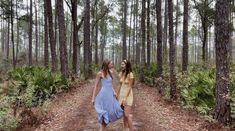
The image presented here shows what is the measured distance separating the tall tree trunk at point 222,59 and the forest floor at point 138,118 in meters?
0.40

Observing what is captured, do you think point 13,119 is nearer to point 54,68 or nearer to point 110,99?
point 110,99

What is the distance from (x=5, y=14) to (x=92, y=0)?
374 inches

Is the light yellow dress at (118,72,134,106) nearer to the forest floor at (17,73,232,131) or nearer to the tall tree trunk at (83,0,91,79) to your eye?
the forest floor at (17,73,232,131)

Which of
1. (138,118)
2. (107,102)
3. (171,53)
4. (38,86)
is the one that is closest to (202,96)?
(171,53)

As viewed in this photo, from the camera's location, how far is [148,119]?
34.4 feet

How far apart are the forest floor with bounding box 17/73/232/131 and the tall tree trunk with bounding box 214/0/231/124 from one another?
403 mm

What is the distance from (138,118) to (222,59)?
130 inches

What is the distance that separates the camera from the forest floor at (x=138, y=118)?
364 inches

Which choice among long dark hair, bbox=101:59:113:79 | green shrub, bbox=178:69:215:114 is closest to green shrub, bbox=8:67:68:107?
green shrub, bbox=178:69:215:114

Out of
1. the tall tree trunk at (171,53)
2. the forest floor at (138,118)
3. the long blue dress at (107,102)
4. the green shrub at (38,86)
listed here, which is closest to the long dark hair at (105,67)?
the long blue dress at (107,102)

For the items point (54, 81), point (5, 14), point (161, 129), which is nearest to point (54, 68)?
point (54, 81)

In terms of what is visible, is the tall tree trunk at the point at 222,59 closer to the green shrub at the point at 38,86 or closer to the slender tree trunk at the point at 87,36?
the green shrub at the point at 38,86

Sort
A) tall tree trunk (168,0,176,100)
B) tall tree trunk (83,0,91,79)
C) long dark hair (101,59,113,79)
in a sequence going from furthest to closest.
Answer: tall tree trunk (83,0,91,79), tall tree trunk (168,0,176,100), long dark hair (101,59,113,79)

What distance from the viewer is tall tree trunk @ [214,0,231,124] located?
8.68m
